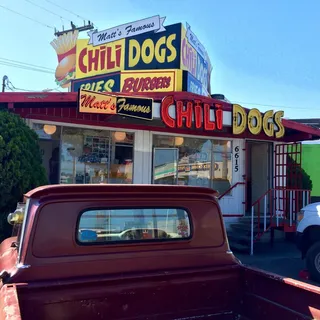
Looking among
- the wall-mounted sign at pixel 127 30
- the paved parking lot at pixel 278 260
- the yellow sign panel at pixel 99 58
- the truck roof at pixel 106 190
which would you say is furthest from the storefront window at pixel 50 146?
the wall-mounted sign at pixel 127 30

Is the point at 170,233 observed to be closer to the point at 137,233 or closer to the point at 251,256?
the point at 137,233

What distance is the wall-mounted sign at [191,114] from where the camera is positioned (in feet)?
28.4

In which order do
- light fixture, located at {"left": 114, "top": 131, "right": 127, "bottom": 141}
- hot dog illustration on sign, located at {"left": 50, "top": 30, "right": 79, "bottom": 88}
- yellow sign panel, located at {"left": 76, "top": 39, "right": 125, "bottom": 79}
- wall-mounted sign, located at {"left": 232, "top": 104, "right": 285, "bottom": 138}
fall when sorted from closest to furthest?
wall-mounted sign, located at {"left": 232, "top": 104, "right": 285, "bottom": 138} → light fixture, located at {"left": 114, "top": 131, "right": 127, "bottom": 141} → yellow sign panel, located at {"left": 76, "top": 39, "right": 125, "bottom": 79} → hot dog illustration on sign, located at {"left": 50, "top": 30, "right": 79, "bottom": 88}

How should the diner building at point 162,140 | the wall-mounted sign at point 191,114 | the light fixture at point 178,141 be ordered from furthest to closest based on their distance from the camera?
the light fixture at point 178,141
the wall-mounted sign at point 191,114
the diner building at point 162,140

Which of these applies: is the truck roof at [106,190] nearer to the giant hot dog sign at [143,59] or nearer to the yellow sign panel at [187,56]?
the giant hot dog sign at [143,59]

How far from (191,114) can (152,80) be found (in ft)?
22.4

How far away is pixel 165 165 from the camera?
34.7 ft

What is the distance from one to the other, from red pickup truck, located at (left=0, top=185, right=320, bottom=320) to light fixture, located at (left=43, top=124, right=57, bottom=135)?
6187 mm

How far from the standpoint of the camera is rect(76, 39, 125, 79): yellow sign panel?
17.3 m

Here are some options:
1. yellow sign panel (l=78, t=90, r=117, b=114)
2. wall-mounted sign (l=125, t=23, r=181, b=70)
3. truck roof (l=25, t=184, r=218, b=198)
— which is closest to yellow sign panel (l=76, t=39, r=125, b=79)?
wall-mounted sign (l=125, t=23, r=181, b=70)

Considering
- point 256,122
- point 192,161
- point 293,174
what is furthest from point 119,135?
point 293,174

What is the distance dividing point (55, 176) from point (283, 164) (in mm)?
6989

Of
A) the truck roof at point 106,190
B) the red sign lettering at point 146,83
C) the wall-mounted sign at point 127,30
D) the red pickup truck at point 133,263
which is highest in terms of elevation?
the wall-mounted sign at point 127,30

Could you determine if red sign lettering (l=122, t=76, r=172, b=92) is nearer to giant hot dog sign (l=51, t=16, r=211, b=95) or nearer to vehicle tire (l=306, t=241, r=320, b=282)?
giant hot dog sign (l=51, t=16, r=211, b=95)
